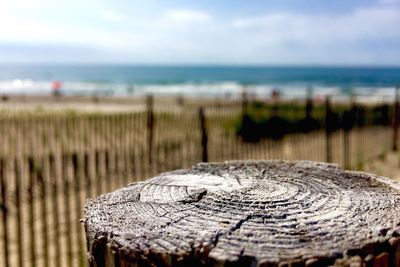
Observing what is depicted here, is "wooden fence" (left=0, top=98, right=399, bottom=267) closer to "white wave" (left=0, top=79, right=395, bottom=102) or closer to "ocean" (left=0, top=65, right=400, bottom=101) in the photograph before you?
"ocean" (left=0, top=65, right=400, bottom=101)

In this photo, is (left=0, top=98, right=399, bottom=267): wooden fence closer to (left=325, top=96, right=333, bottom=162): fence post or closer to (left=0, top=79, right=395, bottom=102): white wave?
(left=325, top=96, right=333, bottom=162): fence post

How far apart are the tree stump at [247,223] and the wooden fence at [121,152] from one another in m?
2.89

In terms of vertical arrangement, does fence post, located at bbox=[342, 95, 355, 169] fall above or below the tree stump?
below

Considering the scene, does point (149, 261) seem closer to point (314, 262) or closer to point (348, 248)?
point (314, 262)

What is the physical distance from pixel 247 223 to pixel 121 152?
4851mm

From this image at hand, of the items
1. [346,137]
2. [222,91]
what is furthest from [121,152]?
[222,91]

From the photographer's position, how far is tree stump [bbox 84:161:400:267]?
143 cm

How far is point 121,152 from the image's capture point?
20.6 ft

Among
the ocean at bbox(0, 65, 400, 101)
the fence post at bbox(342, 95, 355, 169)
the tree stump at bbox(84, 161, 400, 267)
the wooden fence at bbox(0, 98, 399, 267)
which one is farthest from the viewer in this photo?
the ocean at bbox(0, 65, 400, 101)

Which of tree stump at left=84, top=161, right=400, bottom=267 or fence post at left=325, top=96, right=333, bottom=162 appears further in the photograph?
fence post at left=325, top=96, right=333, bottom=162

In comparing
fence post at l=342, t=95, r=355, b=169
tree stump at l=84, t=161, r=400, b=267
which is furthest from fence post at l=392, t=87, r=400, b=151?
tree stump at l=84, t=161, r=400, b=267

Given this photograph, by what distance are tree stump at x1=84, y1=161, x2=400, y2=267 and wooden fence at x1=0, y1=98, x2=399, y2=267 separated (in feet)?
9.50

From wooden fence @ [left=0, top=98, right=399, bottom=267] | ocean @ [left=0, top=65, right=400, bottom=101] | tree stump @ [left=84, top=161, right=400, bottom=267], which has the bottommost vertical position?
wooden fence @ [left=0, top=98, right=399, bottom=267]

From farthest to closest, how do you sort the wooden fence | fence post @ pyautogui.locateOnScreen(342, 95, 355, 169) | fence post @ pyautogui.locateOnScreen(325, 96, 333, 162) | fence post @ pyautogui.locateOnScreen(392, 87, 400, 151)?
1. fence post @ pyautogui.locateOnScreen(392, 87, 400, 151)
2. fence post @ pyautogui.locateOnScreen(342, 95, 355, 169)
3. fence post @ pyautogui.locateOnScreen(325, 96, 333, 162)
4. the wooden fence
